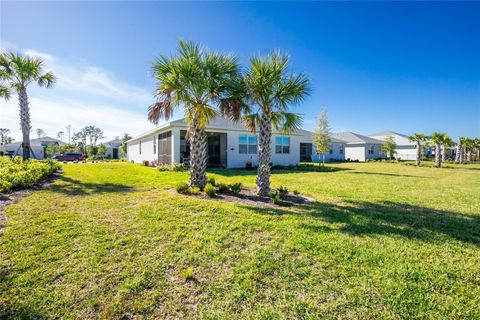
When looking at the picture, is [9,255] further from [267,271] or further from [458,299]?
[458,299]

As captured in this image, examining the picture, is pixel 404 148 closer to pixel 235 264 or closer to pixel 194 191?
pixel 194 191

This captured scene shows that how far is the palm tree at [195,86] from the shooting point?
722 cm

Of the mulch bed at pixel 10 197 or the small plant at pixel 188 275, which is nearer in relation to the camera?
the small plant at pixel 188 275

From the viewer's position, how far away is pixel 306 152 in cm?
3381

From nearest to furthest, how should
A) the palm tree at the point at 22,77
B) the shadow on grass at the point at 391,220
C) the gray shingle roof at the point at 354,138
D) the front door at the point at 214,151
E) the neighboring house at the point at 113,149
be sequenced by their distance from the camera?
the shadow on grass at the point at 391,220, the palm tree at the point at 22,77, the front door at the point at 214,151, the gray shingle roof at the point at 354,138, the neighboring house at the point at 113,149

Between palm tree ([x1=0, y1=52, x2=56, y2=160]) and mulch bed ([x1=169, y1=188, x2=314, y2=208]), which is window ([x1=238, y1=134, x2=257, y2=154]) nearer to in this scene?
mulch bed ([x1=169, y1=188, x2=314, y2=208])

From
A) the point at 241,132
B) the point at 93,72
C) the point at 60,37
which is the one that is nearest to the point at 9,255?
the point at 60,37

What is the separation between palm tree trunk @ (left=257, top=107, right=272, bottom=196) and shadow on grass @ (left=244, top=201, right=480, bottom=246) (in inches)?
66.3

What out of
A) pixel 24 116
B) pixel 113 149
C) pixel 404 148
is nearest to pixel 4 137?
pixel 113 149

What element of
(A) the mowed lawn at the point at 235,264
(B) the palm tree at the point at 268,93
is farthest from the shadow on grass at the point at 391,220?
(B) the palm tree at the point at 268,93

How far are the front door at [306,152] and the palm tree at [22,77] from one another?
98.6 ft

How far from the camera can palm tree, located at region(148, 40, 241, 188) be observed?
722cm

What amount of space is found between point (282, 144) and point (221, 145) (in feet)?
21.1

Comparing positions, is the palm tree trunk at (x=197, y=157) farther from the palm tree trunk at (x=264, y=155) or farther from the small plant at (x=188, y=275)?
the small plant at (x=188, y=275)
